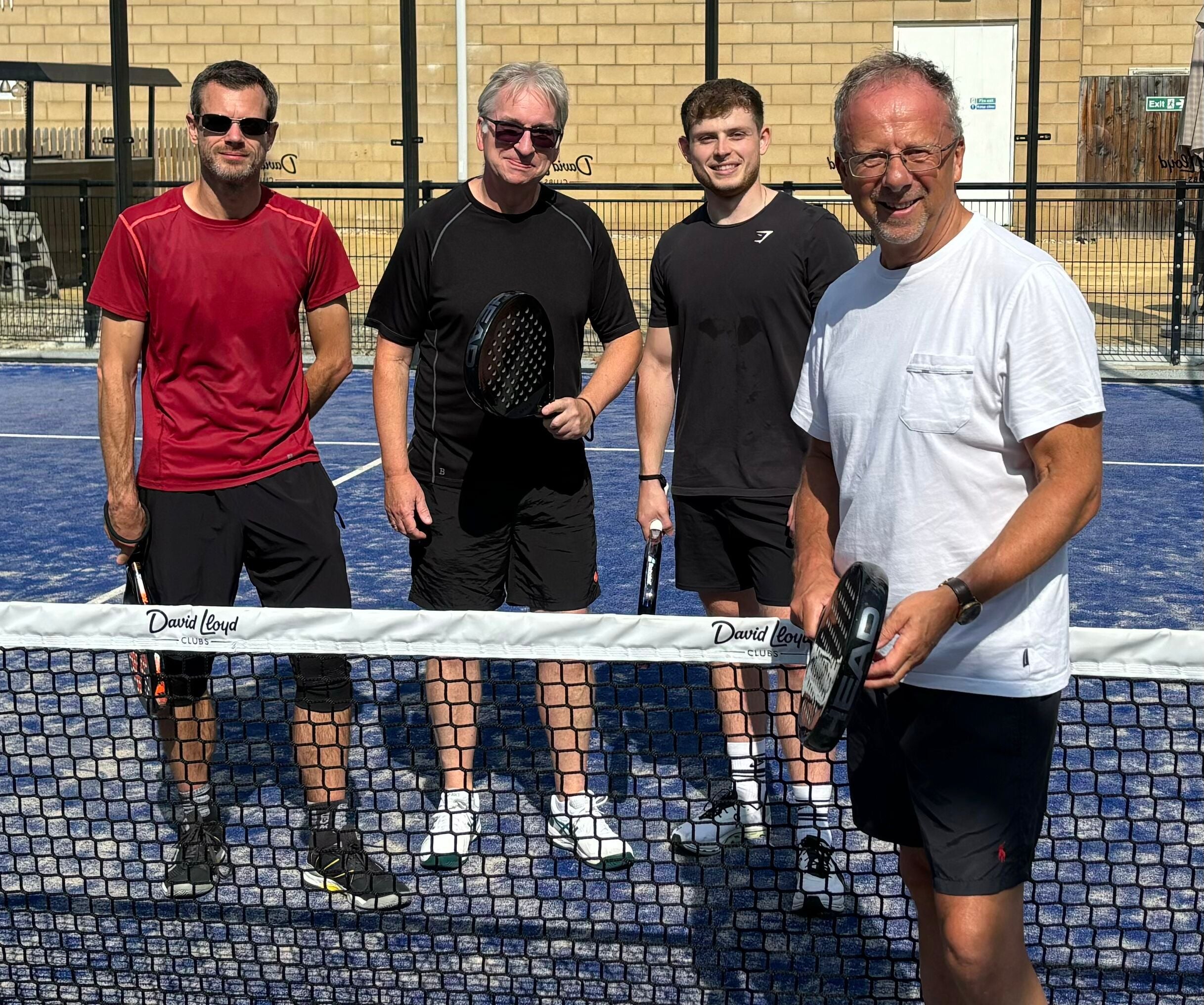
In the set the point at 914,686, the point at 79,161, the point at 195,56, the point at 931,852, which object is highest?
the point at 195,56

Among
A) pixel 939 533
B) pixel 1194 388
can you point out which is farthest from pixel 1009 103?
pixel 939 533

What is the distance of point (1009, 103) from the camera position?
20312 mm

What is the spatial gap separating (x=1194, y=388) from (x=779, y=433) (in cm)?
911

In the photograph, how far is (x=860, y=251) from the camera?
16.7m

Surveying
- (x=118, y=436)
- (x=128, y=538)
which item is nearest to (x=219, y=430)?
(x=118, y=436)

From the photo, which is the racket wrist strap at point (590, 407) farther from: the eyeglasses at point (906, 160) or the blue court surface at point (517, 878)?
the eyeglasses at point (906, 160)

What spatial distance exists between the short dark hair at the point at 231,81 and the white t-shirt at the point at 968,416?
2096mm

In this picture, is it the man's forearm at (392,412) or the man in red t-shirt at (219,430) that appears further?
the man's forearm at (392,412)

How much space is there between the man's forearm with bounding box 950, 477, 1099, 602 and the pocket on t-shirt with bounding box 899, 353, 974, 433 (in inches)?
7.3

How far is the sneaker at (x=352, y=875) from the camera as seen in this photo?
4.01 m

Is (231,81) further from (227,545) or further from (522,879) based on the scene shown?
(522,879)

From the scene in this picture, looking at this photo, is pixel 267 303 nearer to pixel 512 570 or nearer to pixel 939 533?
pixel 512 570

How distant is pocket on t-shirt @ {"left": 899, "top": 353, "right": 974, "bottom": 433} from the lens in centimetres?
263

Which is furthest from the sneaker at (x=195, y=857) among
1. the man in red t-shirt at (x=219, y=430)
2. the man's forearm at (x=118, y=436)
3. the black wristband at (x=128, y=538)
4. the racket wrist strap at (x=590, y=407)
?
the racket wrist strap at (x=590, y=407)
